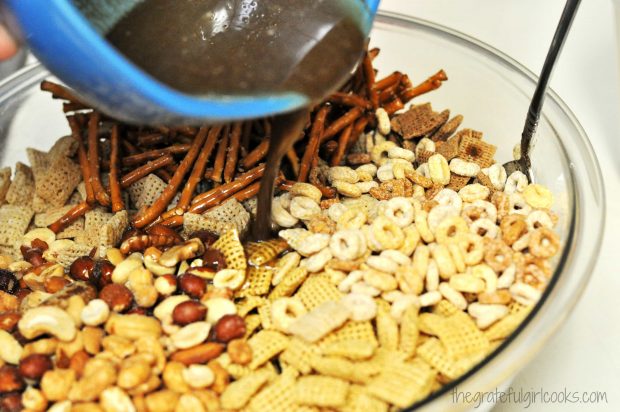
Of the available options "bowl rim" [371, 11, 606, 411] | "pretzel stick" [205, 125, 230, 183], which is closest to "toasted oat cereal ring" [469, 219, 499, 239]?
"bowl rim" [371, 11, 606, 411]

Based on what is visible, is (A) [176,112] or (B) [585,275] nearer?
(A) [176,112]

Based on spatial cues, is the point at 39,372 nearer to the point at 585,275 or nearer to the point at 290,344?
the point at 290,344

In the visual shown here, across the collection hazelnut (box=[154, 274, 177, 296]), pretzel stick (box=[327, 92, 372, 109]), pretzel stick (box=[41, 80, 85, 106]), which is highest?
pretzel stick (box=[327, 92, 372, 109])

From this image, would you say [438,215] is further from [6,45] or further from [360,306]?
[6,45]

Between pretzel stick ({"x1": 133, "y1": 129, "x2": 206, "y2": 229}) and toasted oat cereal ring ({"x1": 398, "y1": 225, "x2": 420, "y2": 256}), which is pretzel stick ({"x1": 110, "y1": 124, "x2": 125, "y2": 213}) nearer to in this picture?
pretzel stick ({"x1": 133, "y1": 129, "x2": 206, "y2": 229})

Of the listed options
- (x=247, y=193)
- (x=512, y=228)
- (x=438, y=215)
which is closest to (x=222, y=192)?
(x=247, y=193)

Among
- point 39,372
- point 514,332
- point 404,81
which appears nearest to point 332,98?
point 404,81
